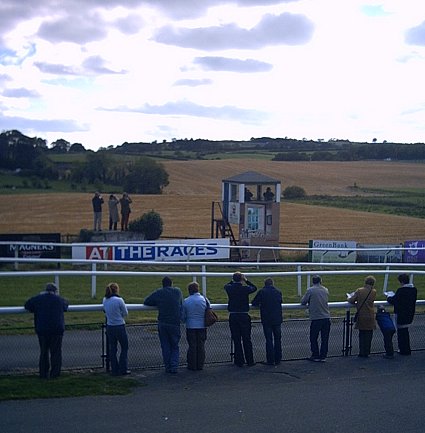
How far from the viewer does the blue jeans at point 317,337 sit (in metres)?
11.0

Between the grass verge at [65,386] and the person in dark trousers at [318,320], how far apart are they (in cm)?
279

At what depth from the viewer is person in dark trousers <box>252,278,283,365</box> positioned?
35.1 ft

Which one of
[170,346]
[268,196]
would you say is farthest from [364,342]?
[268,196]

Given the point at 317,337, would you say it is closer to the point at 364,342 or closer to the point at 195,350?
the point at 364,342

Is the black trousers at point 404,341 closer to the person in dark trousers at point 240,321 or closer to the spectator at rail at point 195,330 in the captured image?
the person in dark trousers at point 240,321

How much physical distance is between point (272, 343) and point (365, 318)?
161 centimetres

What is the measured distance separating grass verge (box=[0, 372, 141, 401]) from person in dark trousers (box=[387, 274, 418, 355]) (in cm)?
435

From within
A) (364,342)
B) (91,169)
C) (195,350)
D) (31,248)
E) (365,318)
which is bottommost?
(364,342)

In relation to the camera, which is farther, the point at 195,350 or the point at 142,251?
the point at 142,251

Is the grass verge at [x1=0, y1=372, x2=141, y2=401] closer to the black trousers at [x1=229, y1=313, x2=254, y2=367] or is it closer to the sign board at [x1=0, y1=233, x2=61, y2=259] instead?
the black trousers at [x1=229, y1=313, x2=254, y2=367]

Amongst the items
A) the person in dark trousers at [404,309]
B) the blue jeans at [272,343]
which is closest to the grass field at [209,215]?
the blue jeans at [272,343]

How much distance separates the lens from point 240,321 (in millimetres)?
10578

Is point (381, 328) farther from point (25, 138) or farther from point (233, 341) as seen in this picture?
point (25, 138)

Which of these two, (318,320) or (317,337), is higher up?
(318,320)
